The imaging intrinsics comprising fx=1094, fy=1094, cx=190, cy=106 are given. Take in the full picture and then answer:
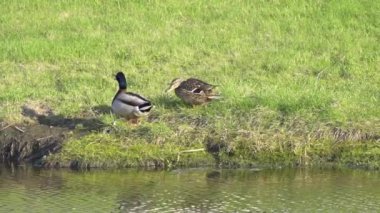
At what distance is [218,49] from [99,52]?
1763mm

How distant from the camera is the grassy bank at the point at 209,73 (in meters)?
13.1

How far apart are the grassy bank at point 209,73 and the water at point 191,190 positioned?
0.40 m

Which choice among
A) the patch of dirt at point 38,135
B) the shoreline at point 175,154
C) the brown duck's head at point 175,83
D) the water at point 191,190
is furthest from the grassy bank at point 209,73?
A: the water at point 191,190

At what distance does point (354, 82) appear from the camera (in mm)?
15203

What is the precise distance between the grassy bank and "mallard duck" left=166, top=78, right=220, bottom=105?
6.0 inches

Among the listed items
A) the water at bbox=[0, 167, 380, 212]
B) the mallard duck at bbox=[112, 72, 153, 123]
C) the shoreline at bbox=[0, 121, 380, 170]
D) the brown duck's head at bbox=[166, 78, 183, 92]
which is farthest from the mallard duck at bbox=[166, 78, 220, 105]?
the water at bbox=[0, 167, 380, 212]

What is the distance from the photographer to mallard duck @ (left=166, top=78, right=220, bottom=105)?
45.2ft

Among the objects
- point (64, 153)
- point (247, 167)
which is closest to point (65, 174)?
point (64, 153)

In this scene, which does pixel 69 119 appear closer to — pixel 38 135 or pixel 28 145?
pixel 38 135

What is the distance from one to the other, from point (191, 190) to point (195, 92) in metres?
2.24

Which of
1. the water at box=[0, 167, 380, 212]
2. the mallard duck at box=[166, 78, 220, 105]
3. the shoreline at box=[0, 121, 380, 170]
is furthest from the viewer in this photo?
the mallard duck at box=[166, 78, 220, 105]

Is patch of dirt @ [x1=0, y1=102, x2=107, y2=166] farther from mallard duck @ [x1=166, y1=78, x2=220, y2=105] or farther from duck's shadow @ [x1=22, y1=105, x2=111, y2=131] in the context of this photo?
mallard duck @ [x1=166, y1=78, x2=220, y2=105]

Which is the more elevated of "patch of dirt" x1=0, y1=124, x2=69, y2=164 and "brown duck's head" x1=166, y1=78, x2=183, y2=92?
"brown duck's head" x1=166, y1=78, x2=183, y2=92

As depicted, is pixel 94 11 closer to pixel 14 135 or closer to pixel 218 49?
pixel 218 49
